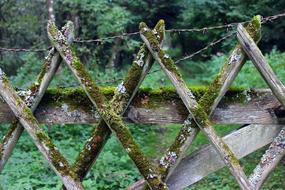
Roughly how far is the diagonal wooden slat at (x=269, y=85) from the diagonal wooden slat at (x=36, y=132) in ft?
3.69

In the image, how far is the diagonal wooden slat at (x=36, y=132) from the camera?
2.76 meters

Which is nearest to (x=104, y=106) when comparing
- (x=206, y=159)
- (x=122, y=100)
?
(x=122, y=100)

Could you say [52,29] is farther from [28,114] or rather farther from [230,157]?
[230,157]

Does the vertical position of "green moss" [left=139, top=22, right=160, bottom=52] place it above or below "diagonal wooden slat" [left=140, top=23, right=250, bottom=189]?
above

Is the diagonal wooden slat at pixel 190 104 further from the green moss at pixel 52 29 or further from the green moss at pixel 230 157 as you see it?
the green moss at pixel 52 29

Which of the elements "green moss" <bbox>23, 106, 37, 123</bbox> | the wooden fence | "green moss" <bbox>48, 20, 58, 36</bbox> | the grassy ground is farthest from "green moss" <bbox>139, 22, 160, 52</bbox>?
the grassy ground

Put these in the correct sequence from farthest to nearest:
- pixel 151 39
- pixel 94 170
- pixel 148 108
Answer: pixel 94 170, pixel 148 108, pixel 151 39

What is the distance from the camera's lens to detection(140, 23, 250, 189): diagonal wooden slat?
273cm

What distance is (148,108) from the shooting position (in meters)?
2.91

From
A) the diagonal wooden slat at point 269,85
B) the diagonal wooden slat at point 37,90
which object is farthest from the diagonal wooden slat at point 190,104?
the diagonal wooden slat at point 37,90

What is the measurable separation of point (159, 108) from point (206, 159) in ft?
1.53

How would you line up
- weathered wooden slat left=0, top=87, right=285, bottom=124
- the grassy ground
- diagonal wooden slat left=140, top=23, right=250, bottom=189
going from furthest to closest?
the grassy ground < weathered wooden slat left=0, top=87, right=285, bottom=124 < diagonal wooden slat left=140, top=23, right=250, bottom=189

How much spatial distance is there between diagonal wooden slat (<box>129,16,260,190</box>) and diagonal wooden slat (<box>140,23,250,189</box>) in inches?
1.8

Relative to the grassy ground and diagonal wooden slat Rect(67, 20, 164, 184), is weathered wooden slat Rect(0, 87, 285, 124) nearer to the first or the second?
diagonal wooden slat Rect(67, 20, 164, 184)
